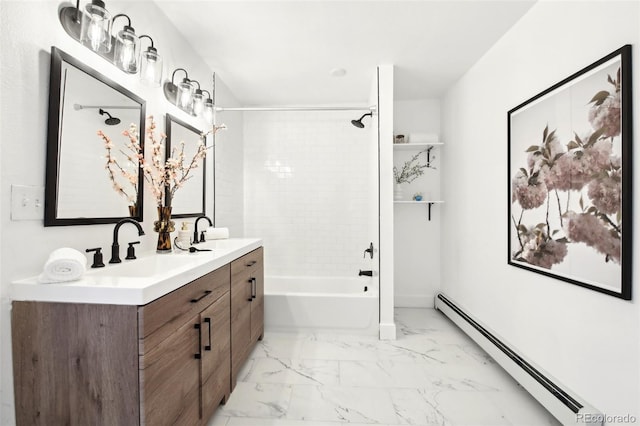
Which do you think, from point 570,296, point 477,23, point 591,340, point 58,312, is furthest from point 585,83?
point 58,312

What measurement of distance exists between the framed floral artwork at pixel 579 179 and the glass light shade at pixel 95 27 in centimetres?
238

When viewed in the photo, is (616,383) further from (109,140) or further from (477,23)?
(109,140)

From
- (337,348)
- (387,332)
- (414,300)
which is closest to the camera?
(337,348)

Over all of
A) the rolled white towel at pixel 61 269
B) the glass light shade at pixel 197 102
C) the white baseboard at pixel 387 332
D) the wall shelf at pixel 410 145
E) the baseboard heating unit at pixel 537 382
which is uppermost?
the glass light shade at pixel 197 102

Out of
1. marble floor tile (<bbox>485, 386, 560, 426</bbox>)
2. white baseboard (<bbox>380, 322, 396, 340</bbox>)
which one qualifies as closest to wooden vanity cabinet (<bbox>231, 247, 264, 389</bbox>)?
white baseboard (<bbox>380, 322, 396, 340</bbox>)

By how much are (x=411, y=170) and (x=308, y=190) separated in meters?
1.30

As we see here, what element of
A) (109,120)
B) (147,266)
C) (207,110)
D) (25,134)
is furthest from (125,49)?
(147,266)

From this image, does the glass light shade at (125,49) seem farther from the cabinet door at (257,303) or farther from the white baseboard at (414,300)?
the white baseboard at (414,300)

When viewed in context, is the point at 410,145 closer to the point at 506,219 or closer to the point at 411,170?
the point at 411,170

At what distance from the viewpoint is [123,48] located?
165 centimetres

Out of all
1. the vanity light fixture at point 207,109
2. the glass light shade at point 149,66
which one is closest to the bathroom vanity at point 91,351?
the glass light shade at point 149,66

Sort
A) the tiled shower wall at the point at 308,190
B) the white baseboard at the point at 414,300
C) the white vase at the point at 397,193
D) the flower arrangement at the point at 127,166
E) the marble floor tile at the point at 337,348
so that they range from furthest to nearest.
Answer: the tiled shower wall at the point at 308,190 < the white baseboard at the point at 414,300 < the white vase at the point at 397,193 < the marble floor tile at the point at 337,348 < the flower arrangement at the point at 127,166

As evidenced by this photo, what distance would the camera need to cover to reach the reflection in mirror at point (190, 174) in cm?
231

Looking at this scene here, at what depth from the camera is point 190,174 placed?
2631 millimetres
